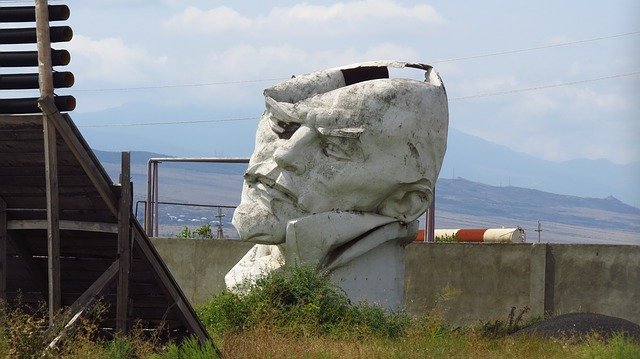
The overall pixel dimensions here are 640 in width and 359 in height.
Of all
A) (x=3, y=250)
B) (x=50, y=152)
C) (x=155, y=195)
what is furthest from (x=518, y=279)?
(x=50, y=152)

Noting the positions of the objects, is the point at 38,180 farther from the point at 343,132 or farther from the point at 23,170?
the point at 343,132

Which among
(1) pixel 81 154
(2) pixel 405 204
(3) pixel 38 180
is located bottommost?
(2) pixel 405 204

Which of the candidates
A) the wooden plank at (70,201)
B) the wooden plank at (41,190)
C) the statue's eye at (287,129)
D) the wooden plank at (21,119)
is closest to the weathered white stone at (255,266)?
the statue's eye at (287,129)

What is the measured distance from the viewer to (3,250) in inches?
610

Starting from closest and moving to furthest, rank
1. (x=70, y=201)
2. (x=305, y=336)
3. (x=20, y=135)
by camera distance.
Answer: (x=20, y=135)
(x=70, y=201)
(x=305, y=336)

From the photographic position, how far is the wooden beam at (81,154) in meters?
13.4

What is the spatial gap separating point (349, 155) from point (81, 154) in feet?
17.5

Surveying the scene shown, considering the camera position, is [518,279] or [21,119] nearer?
[21,119]

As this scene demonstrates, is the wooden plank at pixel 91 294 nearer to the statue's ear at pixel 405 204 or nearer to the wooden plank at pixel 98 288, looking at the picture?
the wooden plank at pixel 98 288

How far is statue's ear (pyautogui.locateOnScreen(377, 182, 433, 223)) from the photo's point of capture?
19.0 metres

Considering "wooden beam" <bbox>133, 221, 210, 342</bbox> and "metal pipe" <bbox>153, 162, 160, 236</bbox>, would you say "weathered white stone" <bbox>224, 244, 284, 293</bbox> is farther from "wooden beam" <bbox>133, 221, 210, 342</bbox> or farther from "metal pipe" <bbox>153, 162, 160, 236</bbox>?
"metal pipe" <bbox>153, 162, 160, 236</bbox>

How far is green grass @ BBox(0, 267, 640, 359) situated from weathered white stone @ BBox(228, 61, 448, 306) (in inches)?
23.0

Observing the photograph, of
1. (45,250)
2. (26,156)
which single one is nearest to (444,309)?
(45,250)

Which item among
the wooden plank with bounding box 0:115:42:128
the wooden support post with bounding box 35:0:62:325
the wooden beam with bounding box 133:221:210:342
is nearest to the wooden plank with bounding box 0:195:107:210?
the wooden beam with bounding box 133:221:210:342
